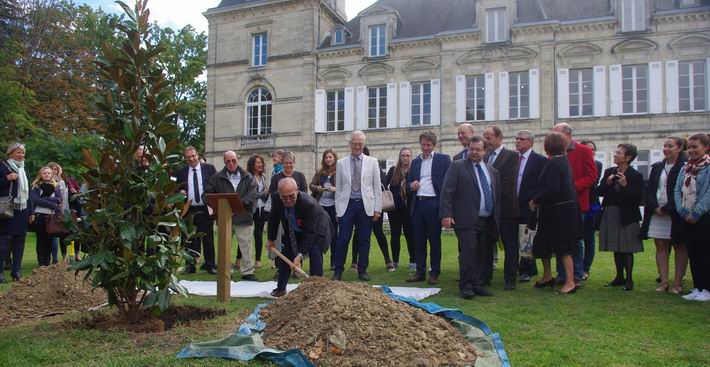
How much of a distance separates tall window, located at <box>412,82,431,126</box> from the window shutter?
6.08 meters

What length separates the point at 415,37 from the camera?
95.4 ft

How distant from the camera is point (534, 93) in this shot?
26.5 meters

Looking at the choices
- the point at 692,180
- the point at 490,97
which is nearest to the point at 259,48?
the point at 490,97

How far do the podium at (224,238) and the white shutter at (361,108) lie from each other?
23351 mm

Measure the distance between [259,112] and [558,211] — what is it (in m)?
26.3

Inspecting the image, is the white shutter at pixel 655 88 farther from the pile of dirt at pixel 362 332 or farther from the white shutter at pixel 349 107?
the pile of dirt at pixel 362 332

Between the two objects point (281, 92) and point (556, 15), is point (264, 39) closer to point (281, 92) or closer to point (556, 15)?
point (281, 92)

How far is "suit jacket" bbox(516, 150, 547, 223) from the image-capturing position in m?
7.95

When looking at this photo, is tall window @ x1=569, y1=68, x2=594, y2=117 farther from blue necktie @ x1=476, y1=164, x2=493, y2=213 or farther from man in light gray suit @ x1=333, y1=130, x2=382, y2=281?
blue necktie @ x1=476, y1=164, x2=493, y2=213

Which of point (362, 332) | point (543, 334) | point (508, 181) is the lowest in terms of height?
point (543, 334)

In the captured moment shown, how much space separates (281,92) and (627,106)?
55.5 feet

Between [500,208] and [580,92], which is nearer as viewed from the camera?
[500,208]

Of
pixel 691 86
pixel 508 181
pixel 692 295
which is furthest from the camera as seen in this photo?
pixel 691 86

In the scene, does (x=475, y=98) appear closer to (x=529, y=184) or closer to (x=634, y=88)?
(x=634, y=88)
